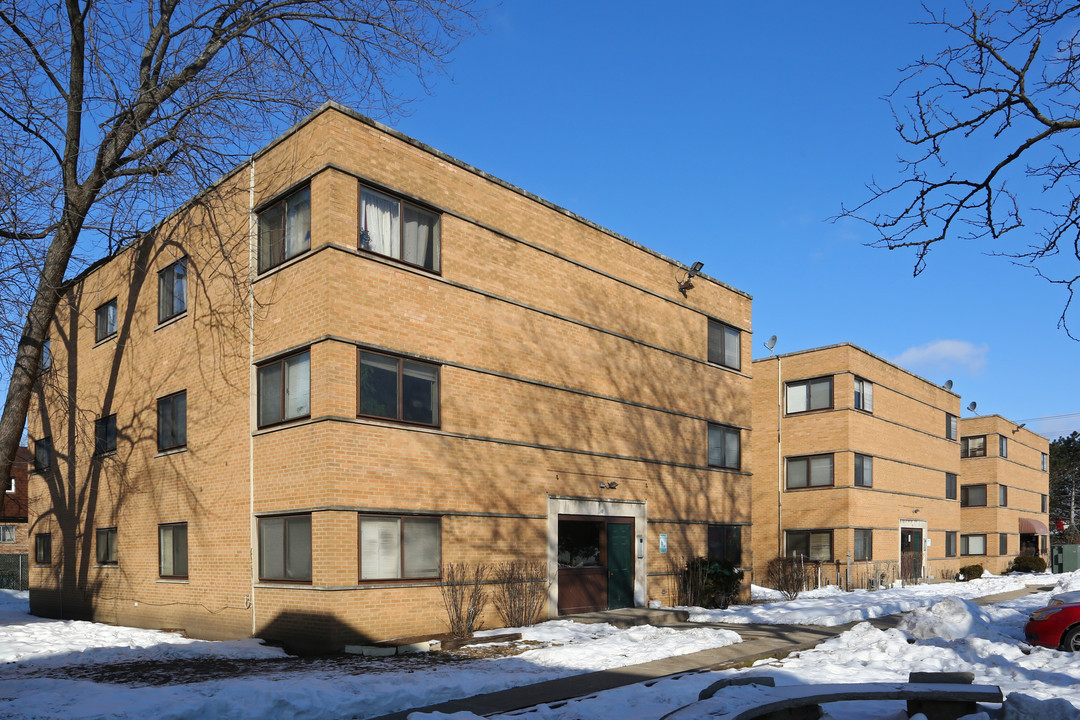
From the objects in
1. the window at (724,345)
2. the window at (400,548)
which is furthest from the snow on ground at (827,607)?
the window at (724,345)

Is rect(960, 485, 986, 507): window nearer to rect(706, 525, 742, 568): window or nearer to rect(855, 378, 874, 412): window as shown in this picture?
rect(855, 378, 874, 412): window

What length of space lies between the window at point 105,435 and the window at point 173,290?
388 centimetres

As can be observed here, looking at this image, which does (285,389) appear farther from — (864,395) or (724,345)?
(864,395)

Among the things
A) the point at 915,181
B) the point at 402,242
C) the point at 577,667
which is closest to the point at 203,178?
the point at 402,242

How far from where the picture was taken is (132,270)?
23375 mm

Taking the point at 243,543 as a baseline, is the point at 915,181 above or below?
above

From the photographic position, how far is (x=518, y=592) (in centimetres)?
1869

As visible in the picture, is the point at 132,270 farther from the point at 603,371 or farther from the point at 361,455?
the point at 603,371

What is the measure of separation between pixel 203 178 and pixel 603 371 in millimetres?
10389

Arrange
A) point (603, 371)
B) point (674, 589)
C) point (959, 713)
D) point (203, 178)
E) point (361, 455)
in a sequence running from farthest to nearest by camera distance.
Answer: point (674, 589) → point (603, 371) → point (203, 178) → point (361, 455) → point (959, 713)

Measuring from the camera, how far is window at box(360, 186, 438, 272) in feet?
56.2

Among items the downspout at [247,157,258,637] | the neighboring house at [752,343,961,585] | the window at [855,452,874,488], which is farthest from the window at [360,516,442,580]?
the window at [855,452,874,488]

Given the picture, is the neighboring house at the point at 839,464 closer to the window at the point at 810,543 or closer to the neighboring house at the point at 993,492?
the window at the point at 810,543

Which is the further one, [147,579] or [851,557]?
[851,557]
